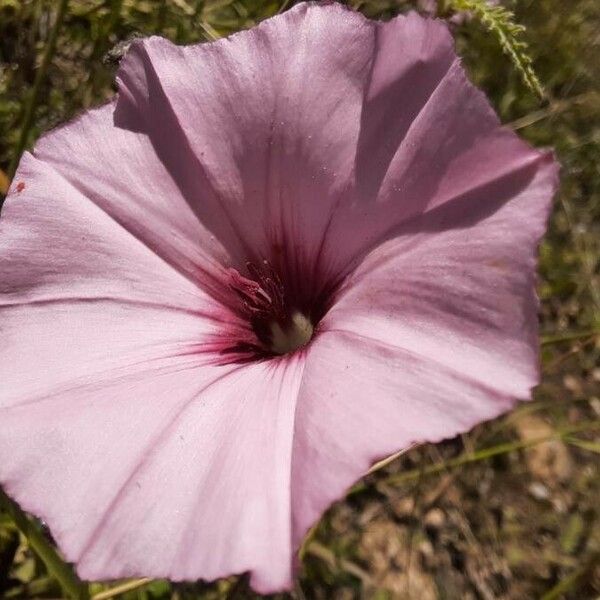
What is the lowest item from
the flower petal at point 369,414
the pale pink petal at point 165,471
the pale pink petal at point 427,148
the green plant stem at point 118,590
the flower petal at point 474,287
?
the green plant stem at point 118,590

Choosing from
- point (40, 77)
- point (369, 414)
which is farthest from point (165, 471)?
point (40, 77)

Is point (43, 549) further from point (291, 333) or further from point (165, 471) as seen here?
point (291, 333)

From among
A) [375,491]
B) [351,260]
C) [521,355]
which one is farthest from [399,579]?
[521,355]

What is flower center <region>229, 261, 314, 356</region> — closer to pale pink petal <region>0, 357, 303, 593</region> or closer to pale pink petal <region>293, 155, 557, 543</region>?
pale pink petal <region>0, 357, 303, 593</region>

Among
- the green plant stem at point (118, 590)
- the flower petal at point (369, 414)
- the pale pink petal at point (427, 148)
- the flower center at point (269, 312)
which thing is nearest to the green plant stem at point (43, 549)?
the green plant stem at point (118, 590)

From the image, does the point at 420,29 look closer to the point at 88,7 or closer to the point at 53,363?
the point at 53,363

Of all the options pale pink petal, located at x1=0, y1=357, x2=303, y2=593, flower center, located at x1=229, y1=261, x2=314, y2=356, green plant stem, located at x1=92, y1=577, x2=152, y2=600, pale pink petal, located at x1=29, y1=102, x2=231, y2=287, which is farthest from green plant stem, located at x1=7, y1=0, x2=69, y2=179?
green plant stem, located at x1=92, y1=577, x2=152, y2=600

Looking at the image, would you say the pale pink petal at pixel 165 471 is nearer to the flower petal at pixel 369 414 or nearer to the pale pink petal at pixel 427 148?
the flower petal at pixel 369 414
